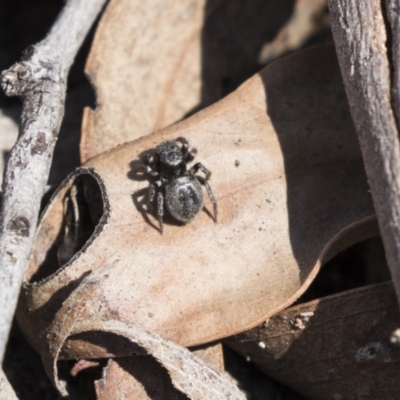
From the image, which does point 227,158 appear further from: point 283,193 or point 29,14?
point 29,14

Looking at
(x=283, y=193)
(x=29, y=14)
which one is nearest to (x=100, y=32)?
(x=29, y=14)

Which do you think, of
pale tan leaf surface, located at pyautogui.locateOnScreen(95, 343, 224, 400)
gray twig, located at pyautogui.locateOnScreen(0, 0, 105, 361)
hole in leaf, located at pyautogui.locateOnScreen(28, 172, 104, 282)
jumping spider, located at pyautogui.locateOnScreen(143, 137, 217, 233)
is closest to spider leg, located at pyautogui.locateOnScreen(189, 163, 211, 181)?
jumping spider, located at pyautogui.locateOnScreen(143, 137, 217, 233)

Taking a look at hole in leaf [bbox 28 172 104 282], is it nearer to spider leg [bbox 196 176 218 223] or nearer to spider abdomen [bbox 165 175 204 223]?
spider abdomen [bbox 165 175 204 223]

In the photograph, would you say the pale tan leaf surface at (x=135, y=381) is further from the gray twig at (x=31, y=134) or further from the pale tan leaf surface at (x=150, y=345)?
the gray twig at (x=31, y=134)

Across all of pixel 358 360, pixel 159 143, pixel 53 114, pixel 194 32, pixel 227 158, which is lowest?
pixel 358 360

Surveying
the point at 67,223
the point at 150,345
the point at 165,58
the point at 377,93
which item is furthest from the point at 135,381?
the point at 165,58

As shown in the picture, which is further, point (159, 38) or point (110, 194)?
point (159, 38)

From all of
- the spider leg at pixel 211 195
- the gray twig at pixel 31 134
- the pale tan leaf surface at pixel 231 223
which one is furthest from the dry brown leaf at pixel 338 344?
the gray twig at pixel 31 134
